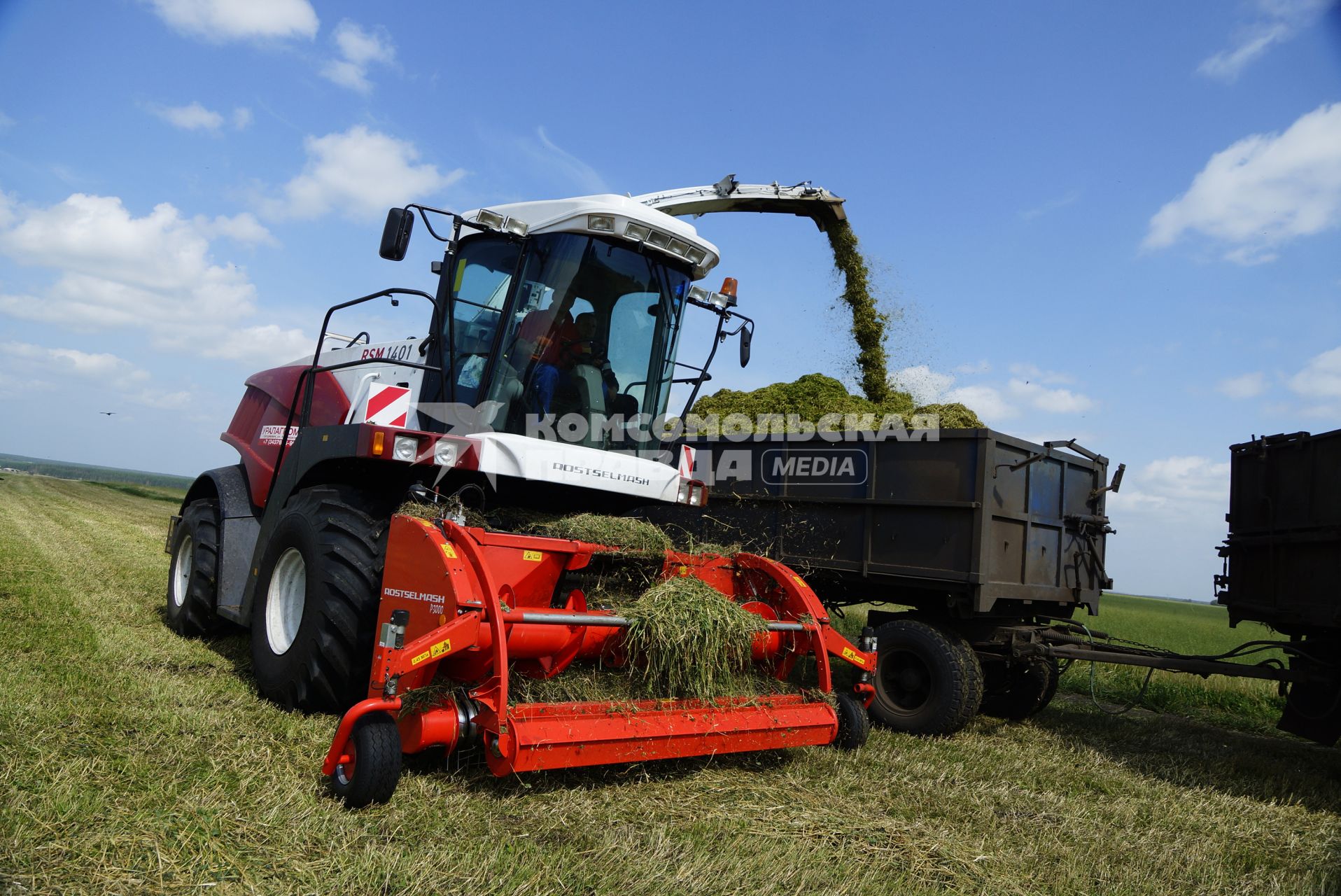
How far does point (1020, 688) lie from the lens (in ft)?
25.3

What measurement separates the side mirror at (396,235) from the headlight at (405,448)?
104 centimetres

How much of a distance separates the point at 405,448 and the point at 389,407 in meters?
0.95

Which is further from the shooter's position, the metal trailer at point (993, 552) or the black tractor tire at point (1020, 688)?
the black tractor tire at point (1020, 688)

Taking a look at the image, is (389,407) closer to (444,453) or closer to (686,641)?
(444,453)

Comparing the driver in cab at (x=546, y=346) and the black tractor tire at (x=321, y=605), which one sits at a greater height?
the driver in cab at (x=546, y=346)

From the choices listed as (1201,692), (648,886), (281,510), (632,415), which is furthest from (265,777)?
(1201,692)

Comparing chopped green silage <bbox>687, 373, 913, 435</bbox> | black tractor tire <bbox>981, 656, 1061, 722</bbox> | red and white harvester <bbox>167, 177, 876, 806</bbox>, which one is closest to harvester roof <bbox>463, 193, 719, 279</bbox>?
red and white harvester <bbox>167, 177, 876, 806</bbox>

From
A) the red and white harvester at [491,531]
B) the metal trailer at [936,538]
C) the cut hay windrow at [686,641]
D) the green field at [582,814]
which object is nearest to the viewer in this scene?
the green field at [582,814]

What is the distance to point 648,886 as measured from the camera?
2994 millimetres

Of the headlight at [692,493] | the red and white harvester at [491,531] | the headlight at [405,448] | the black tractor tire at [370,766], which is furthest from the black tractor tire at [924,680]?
the black tractor tire at [370,766]

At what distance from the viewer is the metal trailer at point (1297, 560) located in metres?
5.95

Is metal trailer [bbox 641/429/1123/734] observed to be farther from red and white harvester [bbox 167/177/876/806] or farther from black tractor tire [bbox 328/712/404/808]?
black tractor tire [bbox 328/712/404/808]

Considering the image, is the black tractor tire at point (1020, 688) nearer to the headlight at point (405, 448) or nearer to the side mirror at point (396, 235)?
the headlight at point (405, 448)

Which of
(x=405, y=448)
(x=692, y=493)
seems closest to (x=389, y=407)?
(x=405, y=448)
